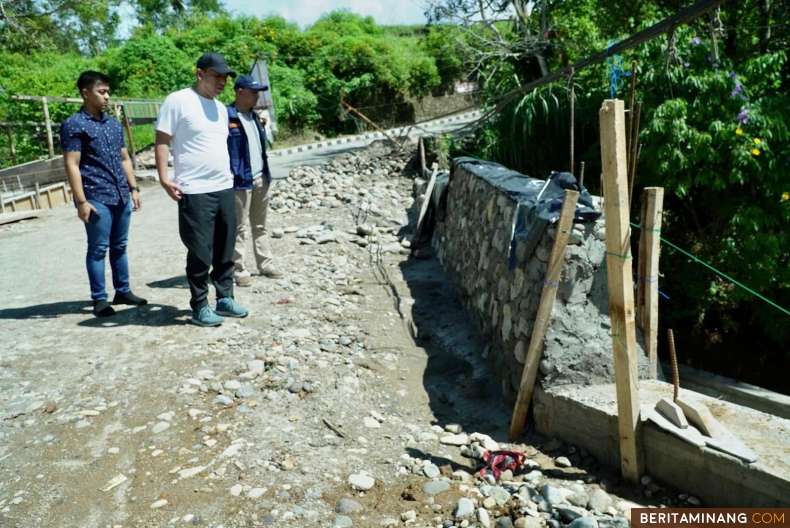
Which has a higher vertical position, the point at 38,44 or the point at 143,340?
the point at 38,44

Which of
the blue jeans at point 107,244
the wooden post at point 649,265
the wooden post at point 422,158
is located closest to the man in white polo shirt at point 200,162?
the blue jeans at point 107,244

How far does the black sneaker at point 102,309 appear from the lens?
4918 millimetres

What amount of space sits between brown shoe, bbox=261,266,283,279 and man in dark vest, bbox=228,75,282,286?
0.25 metres

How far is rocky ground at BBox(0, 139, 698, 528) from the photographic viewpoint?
9.62ft

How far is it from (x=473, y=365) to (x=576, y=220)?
1594 mm

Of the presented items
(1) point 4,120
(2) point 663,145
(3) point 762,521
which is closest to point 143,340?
(3) point 762,521

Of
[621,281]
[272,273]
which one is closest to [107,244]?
[272,273]

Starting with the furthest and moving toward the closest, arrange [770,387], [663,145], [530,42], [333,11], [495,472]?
1. [333,11]
2. [530,42]
3. [770,387]
4. [663,145]
5. [495,472]

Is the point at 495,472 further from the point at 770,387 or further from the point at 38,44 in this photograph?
the point at 38,44

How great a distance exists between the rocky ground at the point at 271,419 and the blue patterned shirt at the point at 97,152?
999mm

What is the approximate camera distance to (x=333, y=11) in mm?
35156

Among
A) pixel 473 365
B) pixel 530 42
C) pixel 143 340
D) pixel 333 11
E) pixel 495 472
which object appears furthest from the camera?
pixel 333 11

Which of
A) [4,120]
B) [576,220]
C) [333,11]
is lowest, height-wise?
[576,220]

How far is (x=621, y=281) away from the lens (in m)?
3.06
